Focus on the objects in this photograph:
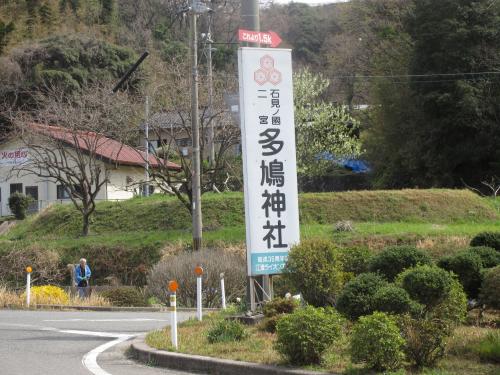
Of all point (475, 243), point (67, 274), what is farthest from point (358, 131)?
point (475, 243)

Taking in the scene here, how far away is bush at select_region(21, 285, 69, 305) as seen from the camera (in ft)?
72.7

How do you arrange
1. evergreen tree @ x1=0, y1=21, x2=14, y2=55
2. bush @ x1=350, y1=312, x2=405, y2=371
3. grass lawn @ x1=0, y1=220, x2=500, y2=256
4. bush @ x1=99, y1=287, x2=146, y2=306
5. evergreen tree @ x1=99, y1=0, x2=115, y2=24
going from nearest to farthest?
bush @ x1=350, y1=312, x2=405, y2=371 → bush @ x1=99, y1=287, x2=146, y2=306 → grass lawn @ x1=0, y1=220, x2=500, y2=256 → evergreen tree @ x1=0, y1=21, x2=14, y2=55 → evergreen tree @ x1=99, y1=0, x2=115, y2=24

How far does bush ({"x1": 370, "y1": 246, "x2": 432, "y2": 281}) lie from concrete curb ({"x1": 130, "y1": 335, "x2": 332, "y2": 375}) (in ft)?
11.7

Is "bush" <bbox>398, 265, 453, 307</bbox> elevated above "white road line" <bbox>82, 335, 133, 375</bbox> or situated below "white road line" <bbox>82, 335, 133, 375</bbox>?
above

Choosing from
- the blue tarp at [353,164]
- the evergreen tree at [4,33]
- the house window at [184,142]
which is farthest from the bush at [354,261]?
the evergreen tree at [4,33]

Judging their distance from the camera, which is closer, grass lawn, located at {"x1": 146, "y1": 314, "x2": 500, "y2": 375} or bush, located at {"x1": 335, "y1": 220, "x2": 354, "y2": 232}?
grass lawn, located at {"x1": 146, "y1": 314, "x2": 500, "y2": 375}

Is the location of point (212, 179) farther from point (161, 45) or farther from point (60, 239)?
point (161, 45)

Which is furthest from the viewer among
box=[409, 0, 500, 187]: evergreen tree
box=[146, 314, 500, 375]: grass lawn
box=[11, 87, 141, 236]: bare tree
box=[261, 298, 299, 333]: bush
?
box=[409, 0, 500, 187]: evergreen tree

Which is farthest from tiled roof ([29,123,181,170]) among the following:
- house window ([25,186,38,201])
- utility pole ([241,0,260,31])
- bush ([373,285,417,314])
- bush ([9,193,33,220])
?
bush ([373,285,417,314])

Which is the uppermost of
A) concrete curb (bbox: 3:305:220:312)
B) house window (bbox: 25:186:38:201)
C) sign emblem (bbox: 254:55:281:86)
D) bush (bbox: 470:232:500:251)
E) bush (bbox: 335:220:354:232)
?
house window (bbox: 25:186:38:201)

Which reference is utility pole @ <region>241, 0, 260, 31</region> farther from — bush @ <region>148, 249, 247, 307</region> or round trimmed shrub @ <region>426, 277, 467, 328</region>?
bush @ <region>148, 249, 247, 307</region>

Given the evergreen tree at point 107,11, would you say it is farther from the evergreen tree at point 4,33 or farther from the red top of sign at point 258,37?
the red top of sign at point 258,37

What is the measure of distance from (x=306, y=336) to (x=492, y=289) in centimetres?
287

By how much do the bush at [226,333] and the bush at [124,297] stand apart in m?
11.6
